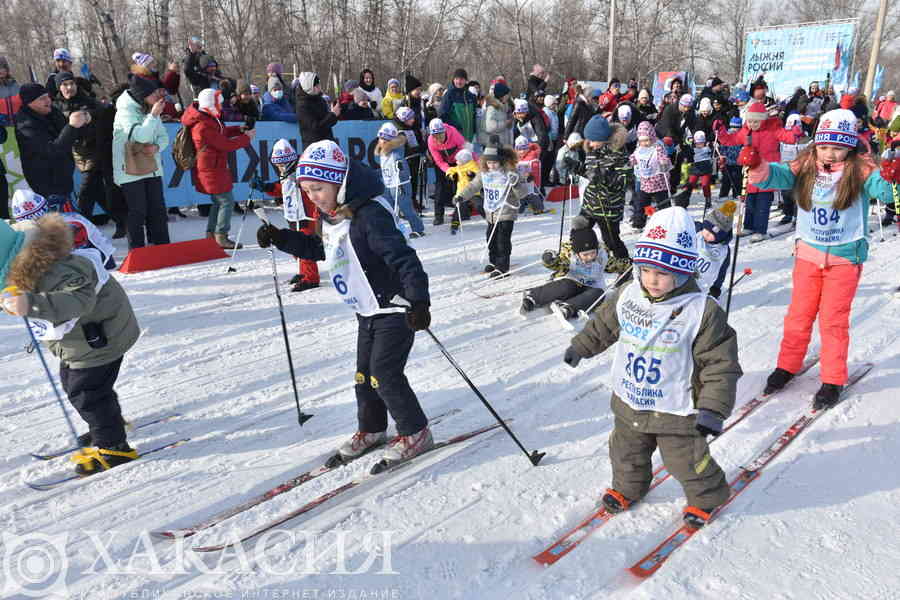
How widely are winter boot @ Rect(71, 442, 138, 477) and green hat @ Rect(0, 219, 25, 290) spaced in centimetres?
108

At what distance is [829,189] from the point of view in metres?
4.10

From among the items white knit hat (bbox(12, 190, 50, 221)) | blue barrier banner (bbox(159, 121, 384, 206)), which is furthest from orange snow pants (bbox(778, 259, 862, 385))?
blue barrier banner (bbox(159, 121, 384, 206))

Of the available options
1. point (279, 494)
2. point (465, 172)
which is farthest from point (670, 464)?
point (465, 172)

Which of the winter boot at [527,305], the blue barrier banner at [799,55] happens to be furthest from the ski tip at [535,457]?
the blue barrier banner at [799,55]

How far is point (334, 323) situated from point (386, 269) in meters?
2.74

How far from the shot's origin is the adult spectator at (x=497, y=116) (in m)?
11.8

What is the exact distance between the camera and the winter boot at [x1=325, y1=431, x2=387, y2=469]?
145 inches

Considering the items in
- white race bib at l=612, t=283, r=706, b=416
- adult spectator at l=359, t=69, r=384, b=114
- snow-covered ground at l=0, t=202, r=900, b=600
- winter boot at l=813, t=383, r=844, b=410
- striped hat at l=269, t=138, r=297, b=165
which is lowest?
snow-covered ground at l=0, t=202, r=900, b=600

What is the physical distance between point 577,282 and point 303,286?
9.90 ft

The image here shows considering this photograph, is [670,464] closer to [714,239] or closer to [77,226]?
[714,239]

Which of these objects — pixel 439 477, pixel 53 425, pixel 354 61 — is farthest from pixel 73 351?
pixel 354 61

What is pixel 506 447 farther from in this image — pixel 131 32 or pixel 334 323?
pixel 131 32

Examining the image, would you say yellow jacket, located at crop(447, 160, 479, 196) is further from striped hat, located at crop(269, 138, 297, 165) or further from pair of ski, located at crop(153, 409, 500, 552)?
pair of ski, located at crop(153, 409, 500, 552)

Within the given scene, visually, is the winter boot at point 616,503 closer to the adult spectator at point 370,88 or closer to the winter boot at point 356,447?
the winter boot at point 356,447
